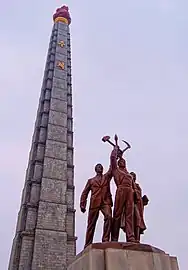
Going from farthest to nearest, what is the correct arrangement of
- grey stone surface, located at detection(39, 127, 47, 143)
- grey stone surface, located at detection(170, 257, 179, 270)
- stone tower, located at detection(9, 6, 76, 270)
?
grey stone surface, located at detection(39, 127, 47, 143)
stone tower, located at detection(9, 6, 76, 270)
grey stone surface, located at detection(170, 257, 179, 270)

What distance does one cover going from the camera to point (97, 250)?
500cm

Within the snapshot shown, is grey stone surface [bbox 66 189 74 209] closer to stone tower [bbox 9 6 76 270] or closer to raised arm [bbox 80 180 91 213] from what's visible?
stone tower [bbox 9 6 76 270]

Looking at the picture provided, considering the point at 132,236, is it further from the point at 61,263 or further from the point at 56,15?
the point at 56,15

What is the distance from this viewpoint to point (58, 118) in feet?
72.9

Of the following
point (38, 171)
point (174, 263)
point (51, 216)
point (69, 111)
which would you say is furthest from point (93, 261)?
point (69, 111)

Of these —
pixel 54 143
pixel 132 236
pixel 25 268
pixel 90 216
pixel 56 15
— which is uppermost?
pixel 56 15

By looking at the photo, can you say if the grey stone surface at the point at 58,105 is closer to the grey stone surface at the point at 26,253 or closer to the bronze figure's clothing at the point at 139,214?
the grey stone surface at the point at 26,253

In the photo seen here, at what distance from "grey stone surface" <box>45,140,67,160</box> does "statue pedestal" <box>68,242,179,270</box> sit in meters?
14.9

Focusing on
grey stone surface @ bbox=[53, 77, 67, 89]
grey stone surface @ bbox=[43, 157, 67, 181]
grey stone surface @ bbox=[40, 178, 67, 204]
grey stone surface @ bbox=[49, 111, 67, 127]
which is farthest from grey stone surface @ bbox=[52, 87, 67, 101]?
grey stone surface @ bbox=[40, 178, 67, 204]

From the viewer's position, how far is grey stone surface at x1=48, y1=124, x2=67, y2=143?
827 inches

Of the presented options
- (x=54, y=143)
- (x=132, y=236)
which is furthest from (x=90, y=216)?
(x=54, y=143)

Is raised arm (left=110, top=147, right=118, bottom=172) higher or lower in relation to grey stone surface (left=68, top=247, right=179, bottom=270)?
higher

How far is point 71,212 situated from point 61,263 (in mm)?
3202

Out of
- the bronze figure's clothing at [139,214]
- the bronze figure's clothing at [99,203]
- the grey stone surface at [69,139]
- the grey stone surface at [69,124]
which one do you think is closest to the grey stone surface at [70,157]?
the grey stone surface at [69,139]
